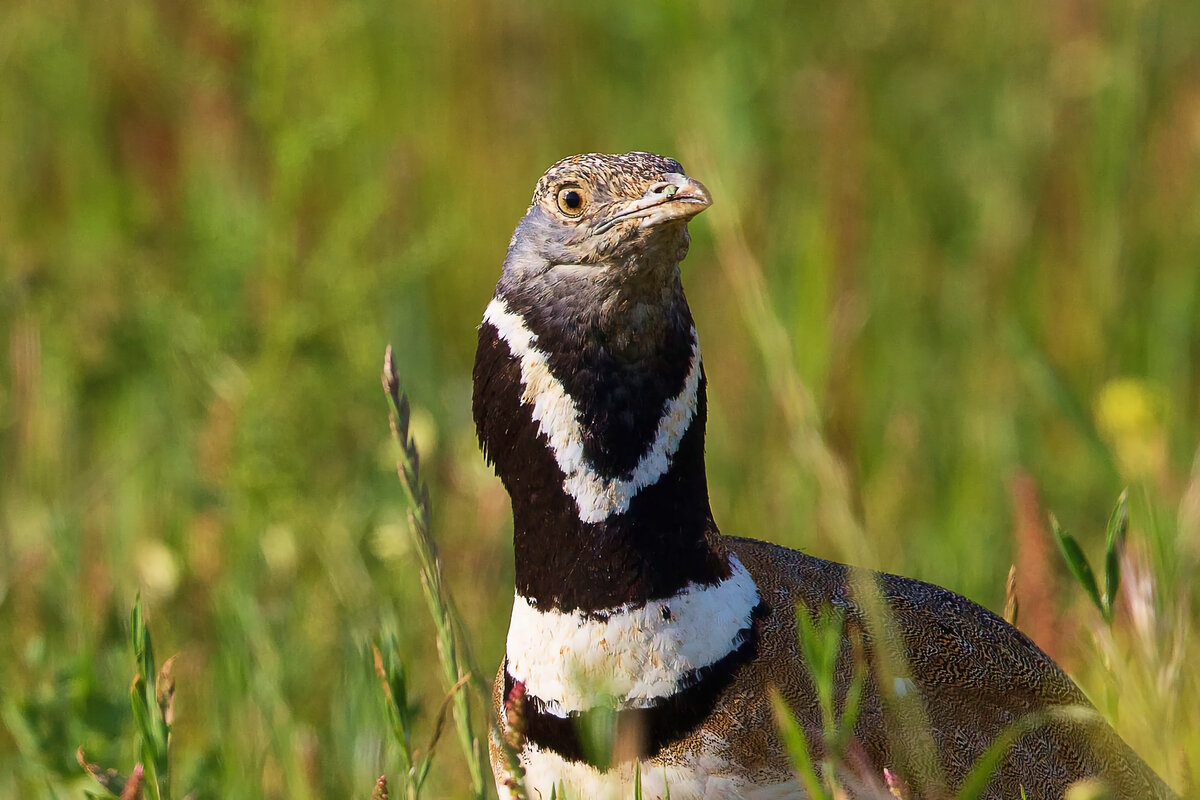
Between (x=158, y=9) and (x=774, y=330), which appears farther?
A: (x=158, y=9)

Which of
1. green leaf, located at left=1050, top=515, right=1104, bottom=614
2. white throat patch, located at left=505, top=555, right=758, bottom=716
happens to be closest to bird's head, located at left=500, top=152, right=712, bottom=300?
white throat patch, located at left=505, top=555, right=758, bottom=716

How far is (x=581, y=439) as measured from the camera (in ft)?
9.50

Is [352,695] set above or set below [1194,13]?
below

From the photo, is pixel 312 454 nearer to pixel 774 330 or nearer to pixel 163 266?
pixel 163 266

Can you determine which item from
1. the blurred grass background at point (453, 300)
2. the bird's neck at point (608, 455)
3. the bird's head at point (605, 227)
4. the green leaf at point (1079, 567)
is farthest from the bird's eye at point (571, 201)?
the green leaf at point (1079, 567)

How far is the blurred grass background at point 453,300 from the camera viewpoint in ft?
14.0

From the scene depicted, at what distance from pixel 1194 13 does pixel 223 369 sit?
474 centimetres

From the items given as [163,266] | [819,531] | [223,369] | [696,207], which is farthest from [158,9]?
[696,207]

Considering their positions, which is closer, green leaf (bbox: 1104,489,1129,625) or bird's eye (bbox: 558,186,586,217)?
green leaf (bbox: 1104,489,1129,625)

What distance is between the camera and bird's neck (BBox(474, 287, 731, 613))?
288 centimetres

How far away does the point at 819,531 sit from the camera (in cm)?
521

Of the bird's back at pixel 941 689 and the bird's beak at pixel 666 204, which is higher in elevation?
the bird's beak at pixel 666 204

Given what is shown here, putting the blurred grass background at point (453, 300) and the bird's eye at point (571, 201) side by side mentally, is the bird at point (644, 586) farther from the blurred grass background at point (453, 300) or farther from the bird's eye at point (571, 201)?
the blurred grass background at point (453, 300)

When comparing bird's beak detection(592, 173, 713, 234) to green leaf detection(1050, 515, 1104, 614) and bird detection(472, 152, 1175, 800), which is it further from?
green leaf detection(1050, 515, 1104, 614)
